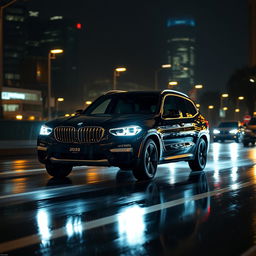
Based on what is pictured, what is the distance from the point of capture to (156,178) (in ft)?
39.7

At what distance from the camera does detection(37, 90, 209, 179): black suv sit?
10.9m

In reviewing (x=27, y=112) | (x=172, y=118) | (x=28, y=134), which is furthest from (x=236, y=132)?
(x=27, y=112)

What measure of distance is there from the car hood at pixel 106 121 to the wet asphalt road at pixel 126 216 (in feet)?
3.46

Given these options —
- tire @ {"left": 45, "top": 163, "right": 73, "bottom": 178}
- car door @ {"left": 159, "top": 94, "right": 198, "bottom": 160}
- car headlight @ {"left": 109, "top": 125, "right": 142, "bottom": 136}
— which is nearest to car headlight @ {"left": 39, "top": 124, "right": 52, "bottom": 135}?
tire @ {"left": 45, "top": 163, "right": 73, "bottom": 178}

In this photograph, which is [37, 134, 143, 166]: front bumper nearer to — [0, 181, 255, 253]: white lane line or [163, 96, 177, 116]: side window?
[163, 96, 177, 116]: side window

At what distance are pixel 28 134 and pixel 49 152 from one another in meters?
31.7

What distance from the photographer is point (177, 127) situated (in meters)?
12.7

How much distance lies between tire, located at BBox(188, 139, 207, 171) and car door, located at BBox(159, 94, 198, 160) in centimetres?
43

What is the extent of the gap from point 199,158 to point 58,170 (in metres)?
3.52

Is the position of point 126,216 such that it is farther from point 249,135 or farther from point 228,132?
point 228,132

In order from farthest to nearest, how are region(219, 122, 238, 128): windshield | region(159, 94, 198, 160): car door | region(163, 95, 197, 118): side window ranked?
1. region(219, 122, 238, 128): windshield
2. region(163, 95, 197, 118): side window
3. region(159, 94, 198, 160): car door

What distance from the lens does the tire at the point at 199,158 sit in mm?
13824

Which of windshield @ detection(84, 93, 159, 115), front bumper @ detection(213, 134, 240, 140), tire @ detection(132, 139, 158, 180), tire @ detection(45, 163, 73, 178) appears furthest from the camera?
front bumper @ detection(213, 134, 240, 140)

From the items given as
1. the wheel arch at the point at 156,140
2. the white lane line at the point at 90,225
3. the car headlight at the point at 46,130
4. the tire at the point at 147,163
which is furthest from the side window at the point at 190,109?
the white lane line at the point at 90,225
